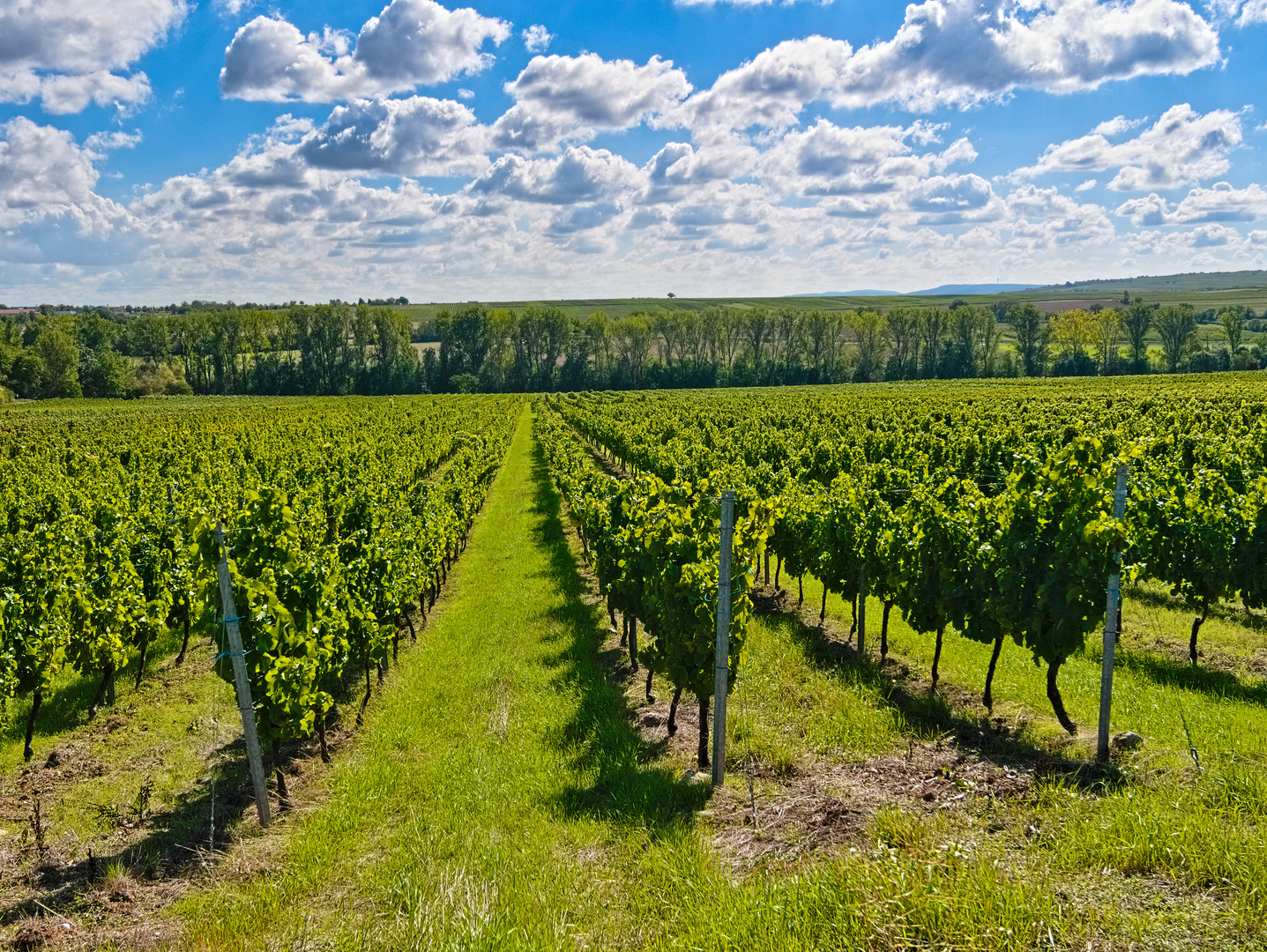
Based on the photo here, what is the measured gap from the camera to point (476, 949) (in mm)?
5508

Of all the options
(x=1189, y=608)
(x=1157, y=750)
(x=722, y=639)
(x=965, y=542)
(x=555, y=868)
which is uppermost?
(x=965, y=542)

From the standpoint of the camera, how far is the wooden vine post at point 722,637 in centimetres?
776

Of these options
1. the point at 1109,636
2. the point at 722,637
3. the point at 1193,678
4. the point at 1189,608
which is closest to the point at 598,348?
the point at 1189,608

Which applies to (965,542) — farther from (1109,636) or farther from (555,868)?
(555,868)

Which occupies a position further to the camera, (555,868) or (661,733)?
(661,733)

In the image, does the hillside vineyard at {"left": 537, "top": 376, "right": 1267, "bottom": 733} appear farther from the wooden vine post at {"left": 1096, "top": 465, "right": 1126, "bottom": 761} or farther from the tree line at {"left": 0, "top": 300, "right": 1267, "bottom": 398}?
the tree line at {"left": 0, "top": 300, "right": 1267, "bottom": 398}

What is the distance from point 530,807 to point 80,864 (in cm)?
485

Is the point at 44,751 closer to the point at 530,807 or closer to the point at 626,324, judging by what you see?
the point at 530,807

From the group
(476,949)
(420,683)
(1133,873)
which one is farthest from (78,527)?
(1133,873)

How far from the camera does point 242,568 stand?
955cm

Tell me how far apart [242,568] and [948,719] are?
402 inches

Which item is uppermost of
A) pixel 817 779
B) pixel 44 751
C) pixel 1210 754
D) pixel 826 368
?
pixel 826 368

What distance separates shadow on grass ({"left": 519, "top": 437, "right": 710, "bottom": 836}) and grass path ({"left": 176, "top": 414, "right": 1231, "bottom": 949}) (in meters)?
0.03

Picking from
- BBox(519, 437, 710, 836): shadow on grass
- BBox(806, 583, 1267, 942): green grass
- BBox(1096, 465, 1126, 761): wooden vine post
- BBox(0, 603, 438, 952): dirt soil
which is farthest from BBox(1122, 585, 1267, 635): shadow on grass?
BBox(0, 603, 438, 952): dirt soil
